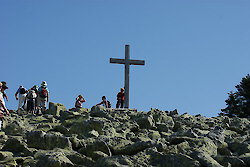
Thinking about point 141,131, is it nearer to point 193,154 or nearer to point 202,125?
point 202,125

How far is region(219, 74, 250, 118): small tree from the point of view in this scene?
46.0 m

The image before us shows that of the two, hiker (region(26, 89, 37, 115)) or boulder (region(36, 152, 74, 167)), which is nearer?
boulder (region(36, 152, 74, 167))

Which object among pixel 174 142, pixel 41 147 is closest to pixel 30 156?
pixel 41 147

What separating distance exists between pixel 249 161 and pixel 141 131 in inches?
230

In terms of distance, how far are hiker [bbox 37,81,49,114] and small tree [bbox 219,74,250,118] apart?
26.7 metres

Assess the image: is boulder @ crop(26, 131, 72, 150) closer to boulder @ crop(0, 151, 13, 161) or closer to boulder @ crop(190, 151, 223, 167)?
boulder @ crop(0, 151, 13, 161)

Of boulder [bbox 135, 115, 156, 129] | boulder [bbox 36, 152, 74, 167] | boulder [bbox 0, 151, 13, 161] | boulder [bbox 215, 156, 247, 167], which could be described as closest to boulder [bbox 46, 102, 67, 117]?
boulder [bbox 135, 115, 156, 129]

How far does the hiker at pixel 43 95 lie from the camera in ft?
77.7

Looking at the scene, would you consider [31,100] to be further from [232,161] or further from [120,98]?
[232,161]

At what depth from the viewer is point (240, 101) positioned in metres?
47.4

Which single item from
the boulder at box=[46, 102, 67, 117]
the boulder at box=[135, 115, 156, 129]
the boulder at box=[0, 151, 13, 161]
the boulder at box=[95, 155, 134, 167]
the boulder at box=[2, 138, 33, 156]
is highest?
the boulder at box=[46, 102, 67, 117]

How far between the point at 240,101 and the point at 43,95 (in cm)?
2905

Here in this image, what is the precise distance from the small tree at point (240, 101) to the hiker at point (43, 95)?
1049 inches

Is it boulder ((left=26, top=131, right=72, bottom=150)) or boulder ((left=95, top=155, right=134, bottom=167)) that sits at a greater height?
boulder ((left=26, top=131, right=72, bottom=150))
